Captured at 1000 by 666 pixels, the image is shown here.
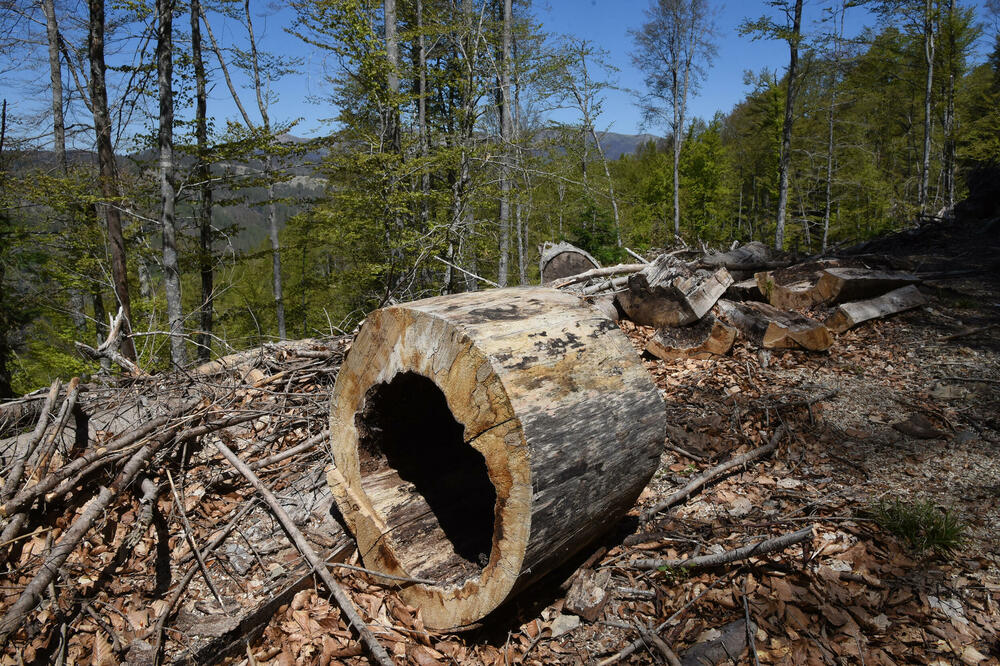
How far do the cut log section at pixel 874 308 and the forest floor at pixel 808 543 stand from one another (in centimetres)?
86

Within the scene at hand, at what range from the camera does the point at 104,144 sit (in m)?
9.46

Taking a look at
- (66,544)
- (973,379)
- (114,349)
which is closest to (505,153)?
A: (114,349)

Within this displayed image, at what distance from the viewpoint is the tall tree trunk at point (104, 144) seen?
9117 millimetres

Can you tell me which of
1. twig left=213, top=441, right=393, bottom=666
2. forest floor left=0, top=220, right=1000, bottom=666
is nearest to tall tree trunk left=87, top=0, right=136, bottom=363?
forest floor left=0, top=220, right=1000, bottom=666

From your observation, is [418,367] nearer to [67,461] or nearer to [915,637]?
[915,637]

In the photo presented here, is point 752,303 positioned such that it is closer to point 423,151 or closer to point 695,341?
point 695,341

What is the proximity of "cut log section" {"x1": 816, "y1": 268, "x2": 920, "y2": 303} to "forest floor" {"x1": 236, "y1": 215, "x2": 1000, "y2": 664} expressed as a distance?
1.37 m

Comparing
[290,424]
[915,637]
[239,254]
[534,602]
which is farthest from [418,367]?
[239,254]

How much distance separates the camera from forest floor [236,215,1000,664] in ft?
6.82

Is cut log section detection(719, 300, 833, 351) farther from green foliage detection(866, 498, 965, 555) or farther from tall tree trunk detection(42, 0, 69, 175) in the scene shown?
tall tree trunk detection(42, 0, 69, 175)

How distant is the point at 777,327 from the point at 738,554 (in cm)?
354

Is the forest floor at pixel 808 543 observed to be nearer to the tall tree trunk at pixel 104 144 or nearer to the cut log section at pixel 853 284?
the cut log section at pixel 853 284

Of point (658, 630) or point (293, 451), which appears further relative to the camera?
point (293, 451)

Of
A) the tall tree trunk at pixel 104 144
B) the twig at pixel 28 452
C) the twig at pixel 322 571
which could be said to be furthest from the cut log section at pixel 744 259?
the tall tree trunk at pixel 104 144
